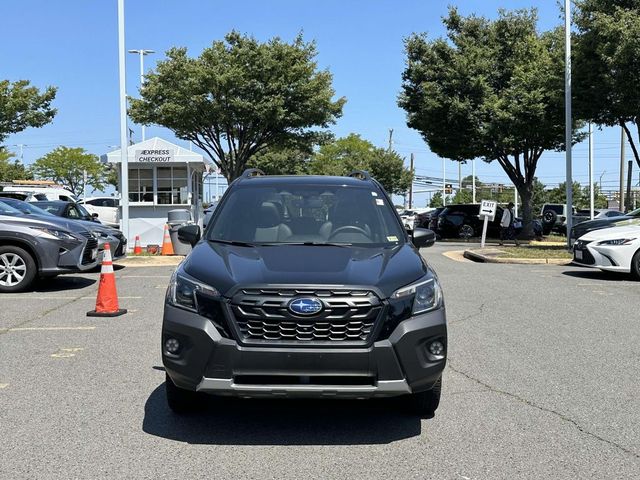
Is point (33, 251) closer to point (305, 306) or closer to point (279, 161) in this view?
point (305, 306)

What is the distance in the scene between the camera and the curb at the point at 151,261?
1584cm

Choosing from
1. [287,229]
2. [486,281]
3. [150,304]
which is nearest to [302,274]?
[287,229]

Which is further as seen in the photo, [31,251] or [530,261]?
[530,261]

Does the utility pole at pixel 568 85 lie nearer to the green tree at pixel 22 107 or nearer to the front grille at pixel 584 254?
the front grille at pixel 584 254

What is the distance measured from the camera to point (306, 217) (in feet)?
17.4

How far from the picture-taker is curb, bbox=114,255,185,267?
15.8 m

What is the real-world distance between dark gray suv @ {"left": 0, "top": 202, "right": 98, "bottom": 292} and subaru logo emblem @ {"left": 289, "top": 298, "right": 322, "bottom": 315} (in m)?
7.64

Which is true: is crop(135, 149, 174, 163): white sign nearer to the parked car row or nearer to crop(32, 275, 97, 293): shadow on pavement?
crop(32, 275, 97, 293): shadow on pavement

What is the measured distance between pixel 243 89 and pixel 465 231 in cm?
1132

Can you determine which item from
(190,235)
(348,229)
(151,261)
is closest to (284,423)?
(348,229)

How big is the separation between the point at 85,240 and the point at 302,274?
7661 millimetres

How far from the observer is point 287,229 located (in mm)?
5156

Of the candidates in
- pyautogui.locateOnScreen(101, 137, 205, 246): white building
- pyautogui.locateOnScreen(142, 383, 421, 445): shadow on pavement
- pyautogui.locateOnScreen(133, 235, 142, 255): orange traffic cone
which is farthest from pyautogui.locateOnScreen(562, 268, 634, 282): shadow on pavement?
pyautogui.locateOnScreen(101, 137, 205, 246): white building

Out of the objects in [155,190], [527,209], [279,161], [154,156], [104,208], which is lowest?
[527,209]
